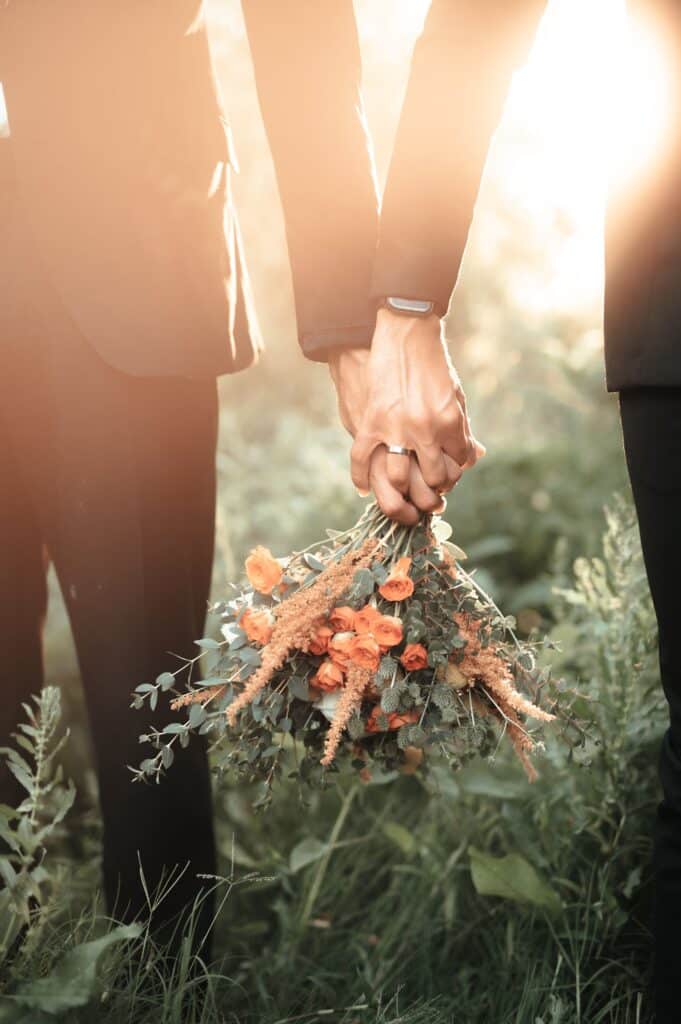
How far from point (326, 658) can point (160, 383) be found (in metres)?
0.51

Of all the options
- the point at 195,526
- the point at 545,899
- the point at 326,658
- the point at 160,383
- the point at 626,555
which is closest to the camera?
the point at 326,658

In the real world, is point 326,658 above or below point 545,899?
above

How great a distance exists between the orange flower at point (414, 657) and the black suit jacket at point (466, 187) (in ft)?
1.43

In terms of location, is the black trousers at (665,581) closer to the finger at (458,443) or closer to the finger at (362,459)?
the finger at (458,443)

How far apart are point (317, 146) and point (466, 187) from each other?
31cm

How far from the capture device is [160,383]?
170 cm

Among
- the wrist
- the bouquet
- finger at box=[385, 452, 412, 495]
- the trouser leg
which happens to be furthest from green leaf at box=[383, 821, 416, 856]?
the wrist

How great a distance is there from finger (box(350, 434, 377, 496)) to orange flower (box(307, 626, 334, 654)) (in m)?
0.24

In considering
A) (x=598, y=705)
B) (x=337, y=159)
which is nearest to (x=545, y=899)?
(x=598, y=705)

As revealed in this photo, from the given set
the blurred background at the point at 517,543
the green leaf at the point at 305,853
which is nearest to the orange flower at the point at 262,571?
the blurred background at the point at 517,543

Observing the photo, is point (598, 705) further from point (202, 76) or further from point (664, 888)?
point (202, 76)

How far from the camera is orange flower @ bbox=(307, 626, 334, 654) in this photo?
151 centimetres

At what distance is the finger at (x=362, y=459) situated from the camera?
159 centimetres

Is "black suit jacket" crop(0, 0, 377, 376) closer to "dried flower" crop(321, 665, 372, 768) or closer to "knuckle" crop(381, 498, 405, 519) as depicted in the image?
"knuckle" crop(381, 498, 405, 519)
